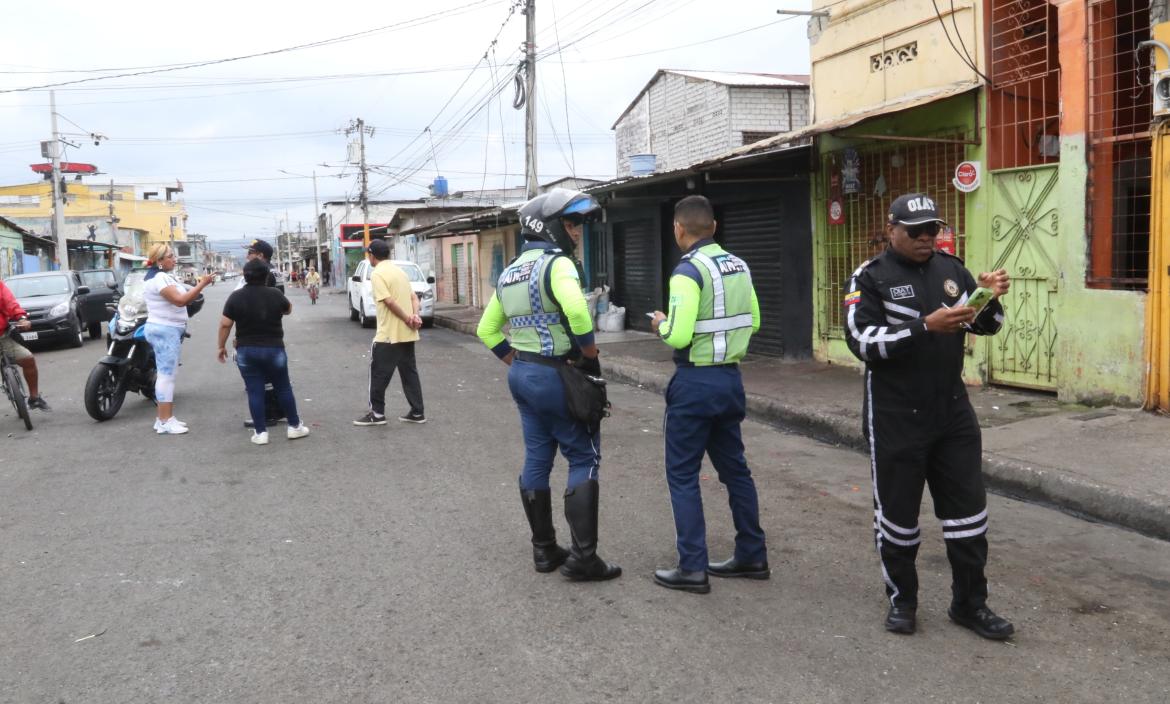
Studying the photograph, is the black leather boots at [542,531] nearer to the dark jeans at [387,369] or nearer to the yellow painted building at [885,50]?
the dark jeans at [387,369]

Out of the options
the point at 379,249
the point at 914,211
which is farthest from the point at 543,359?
the point at 379,249

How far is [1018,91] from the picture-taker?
29.9ft

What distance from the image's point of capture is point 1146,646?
3.69m

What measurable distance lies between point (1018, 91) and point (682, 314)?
22.0ft

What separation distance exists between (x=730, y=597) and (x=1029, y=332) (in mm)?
5876

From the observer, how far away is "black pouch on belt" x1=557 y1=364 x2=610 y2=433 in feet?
14.3

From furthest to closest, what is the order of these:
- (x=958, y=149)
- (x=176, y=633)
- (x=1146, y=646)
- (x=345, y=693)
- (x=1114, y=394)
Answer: (x=958, y=149) → (x=1114, y=394) → (x=176, y=633) → (x=1146, y=646) → (x=345, y=693)

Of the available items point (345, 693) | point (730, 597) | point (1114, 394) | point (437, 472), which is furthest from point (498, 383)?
point (345, 693)

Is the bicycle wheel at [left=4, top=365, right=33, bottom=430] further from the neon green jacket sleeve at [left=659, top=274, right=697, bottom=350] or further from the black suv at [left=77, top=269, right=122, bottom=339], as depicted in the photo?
the black suv at [left=77, top=269, right=122, bottom=339]

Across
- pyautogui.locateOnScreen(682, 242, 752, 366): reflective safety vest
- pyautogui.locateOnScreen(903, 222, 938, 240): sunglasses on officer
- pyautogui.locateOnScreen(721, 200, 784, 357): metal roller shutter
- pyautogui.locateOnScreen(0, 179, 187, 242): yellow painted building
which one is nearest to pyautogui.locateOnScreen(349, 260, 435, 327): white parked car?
pyautogui.locateOnScreen(721, 200, 784, 357): metal roller shutter

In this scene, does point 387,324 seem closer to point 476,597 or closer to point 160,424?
point 160,424

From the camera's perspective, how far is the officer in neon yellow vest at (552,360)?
173 inches

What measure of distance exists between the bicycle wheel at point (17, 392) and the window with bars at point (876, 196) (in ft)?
27.6

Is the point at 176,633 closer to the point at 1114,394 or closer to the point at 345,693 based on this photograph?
the point at 345,693
